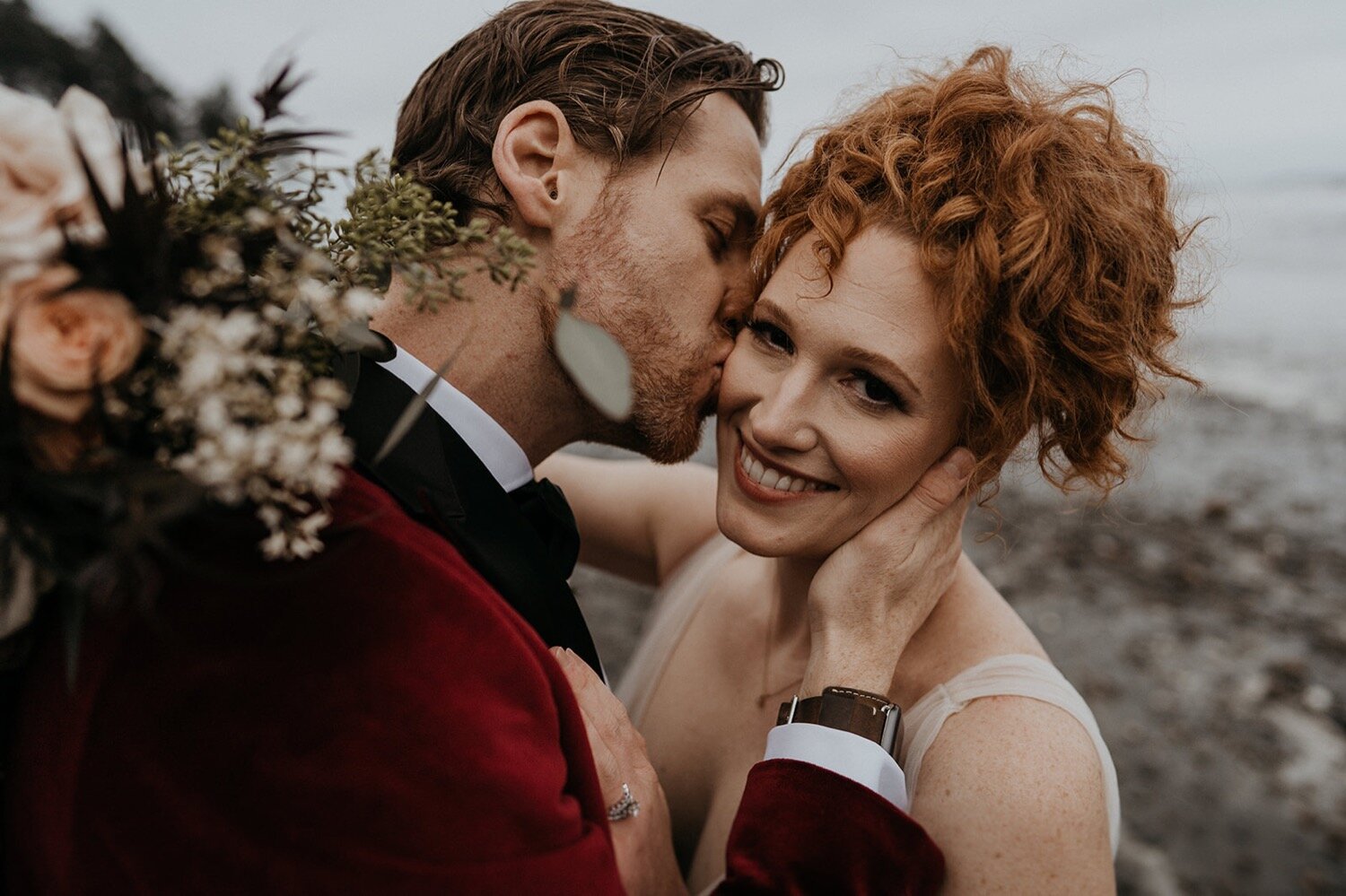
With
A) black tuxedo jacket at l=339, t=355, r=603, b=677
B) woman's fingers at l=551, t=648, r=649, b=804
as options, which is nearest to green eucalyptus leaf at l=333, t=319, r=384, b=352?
black tuxedo jacket at l=339, t=355, r=603, b=677

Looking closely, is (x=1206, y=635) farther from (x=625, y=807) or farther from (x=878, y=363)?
(x=625, y=807)

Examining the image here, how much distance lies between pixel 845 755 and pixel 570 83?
1938 millimetres

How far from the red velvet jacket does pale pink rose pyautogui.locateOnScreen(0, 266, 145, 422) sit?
37cm

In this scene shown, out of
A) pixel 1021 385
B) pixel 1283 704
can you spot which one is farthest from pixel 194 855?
pixel 1283 704

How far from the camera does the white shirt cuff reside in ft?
6.45

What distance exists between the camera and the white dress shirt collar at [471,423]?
7.13 ft

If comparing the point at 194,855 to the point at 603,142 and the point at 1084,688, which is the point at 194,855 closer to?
the point at 603,142

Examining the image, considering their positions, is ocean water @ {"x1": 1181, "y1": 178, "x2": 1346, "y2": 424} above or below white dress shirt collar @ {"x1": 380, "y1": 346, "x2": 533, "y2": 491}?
below

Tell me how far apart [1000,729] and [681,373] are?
3.99 ft

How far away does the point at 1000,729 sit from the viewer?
2.12m

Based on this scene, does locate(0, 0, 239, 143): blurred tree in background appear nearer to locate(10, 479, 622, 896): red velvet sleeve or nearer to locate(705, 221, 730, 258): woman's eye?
locate(10, 479, 622, 896): red velvet sleeve

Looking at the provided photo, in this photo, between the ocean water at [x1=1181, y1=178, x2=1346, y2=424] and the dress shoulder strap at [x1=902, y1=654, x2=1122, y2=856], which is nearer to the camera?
→ the dress shoulder strap at [x1=902, y1=654, x2=1122, y2=856]

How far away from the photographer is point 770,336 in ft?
8.05

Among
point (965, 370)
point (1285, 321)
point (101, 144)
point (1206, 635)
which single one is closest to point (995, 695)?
point (965, 370)
